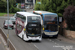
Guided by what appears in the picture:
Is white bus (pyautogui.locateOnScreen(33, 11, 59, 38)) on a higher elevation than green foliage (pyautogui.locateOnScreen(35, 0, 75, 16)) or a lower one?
lower

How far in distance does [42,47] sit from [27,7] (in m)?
73.0

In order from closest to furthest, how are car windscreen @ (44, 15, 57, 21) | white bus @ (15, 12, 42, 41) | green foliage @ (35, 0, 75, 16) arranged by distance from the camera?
white bus @ (15, 12, 42, 41) → car windscreen @ (44, 15, 57, 21) → green foliage @ (35, 0, 75, 16)

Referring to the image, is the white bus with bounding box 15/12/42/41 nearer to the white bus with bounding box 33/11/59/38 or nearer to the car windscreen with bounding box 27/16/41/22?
the car windscreen with bounding box 27/16/41/22

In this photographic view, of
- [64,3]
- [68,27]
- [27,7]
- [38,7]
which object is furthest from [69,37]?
[27,7]

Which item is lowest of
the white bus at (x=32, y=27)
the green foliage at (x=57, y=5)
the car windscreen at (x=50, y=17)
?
the white bus at (x=32, y=27)

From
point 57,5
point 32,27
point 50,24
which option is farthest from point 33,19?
Answer: point 57,5

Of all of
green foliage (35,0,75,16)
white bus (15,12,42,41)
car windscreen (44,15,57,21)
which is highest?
green foliage (35,0,75,16)

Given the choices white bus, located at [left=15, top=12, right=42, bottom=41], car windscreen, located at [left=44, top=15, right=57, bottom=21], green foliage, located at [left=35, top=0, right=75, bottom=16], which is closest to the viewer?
white bus, located at [left=15, top=12, right=42, bottom=41]

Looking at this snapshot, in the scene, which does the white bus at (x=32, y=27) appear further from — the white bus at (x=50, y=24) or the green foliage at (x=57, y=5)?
the green foliage at (x=57, y=5)

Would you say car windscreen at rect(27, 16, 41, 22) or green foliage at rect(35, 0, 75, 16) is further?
green foliage at rect(35, 0, 75, 16)

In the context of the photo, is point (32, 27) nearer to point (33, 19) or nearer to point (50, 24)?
point (33, 19)

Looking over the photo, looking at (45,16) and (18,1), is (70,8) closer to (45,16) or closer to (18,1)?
(45,16)

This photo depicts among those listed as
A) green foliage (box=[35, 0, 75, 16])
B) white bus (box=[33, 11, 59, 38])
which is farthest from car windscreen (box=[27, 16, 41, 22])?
green foliage (box=[35, 0, 75, 16])

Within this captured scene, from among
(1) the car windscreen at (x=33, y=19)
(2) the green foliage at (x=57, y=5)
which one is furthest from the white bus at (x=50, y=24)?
(2) the green foliage at (x=57, y=5)
